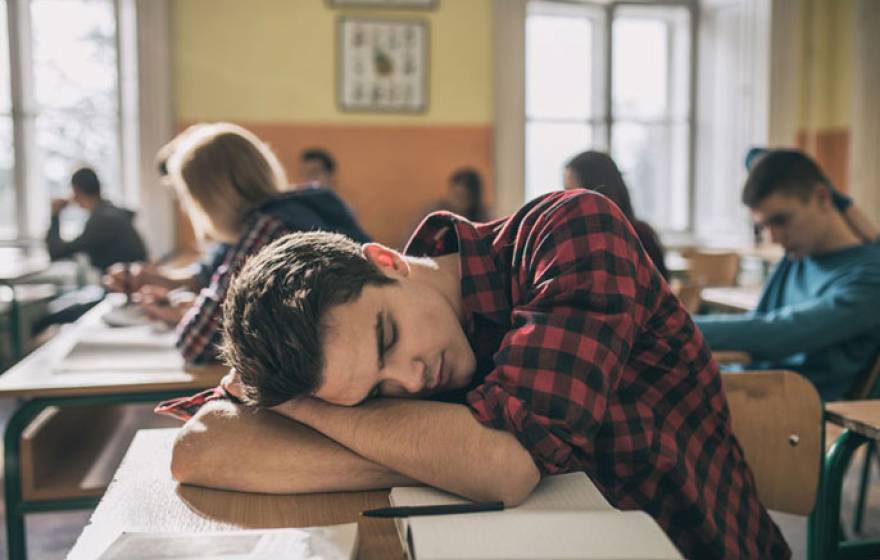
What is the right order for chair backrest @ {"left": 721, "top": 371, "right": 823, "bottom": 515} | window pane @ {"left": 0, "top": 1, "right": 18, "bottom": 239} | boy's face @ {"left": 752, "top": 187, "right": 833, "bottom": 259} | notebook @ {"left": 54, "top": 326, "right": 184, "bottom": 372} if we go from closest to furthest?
chair backrest @ {"left": 721, "top": 371, "right": 823, "bottom": 515}
notebook @ {"left": 54, "top": 326, "right": 184, "bottom": 372}
boy's face @ {"left": 752, "top": 187, "right": 833, "bottom": 259}
window pane @ {"left": 0, "top": 1, "right": 18, "bottom": 239}

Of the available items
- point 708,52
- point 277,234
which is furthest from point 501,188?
point 277,234

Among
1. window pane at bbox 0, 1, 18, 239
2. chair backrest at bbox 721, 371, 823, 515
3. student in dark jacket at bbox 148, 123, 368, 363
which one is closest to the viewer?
chair backrest at bbox 721, 371, 823, 515

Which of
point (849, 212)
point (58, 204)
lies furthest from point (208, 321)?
point (58, 204)

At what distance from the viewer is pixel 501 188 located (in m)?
6.25

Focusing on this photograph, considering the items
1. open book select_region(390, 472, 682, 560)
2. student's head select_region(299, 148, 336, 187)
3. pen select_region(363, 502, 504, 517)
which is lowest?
pen select_region(363, 502, 504, 517)

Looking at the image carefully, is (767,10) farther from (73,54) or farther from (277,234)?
(277,234)

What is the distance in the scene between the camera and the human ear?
1.05m

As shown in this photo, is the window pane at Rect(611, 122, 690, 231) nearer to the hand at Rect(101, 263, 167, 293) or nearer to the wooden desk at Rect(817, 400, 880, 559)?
the hand at Rect(101, 263, 167, 293)

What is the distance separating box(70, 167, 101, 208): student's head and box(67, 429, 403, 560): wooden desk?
4.16m

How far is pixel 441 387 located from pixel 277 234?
1.11 meters

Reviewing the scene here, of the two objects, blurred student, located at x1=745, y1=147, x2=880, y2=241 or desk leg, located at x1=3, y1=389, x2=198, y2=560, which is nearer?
desk leg, located at x1=3, y1=389, x2=198, y2=560

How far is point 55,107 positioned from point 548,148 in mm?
3626

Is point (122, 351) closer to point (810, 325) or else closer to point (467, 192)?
point (810, 325)

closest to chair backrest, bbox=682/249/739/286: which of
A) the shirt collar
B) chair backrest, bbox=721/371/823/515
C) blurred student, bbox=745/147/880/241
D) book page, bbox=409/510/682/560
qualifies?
blurred student, bbox=745/147/880/241
